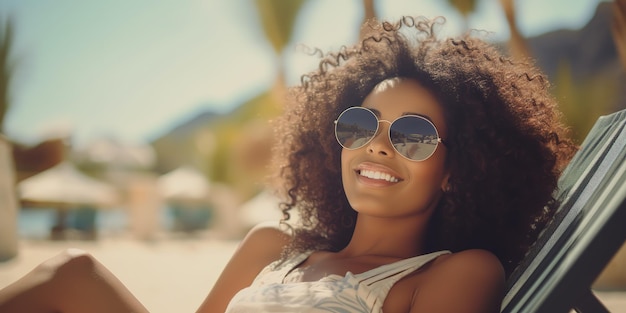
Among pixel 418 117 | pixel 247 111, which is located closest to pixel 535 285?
pixel 418 117

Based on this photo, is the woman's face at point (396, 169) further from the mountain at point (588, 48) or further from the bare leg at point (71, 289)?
the mountain at point (588, 48)

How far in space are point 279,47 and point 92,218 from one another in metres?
8.91

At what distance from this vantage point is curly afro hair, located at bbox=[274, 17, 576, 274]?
8.27 feet

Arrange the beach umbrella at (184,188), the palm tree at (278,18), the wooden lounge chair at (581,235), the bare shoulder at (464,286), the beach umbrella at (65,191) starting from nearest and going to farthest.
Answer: the wooden lounge chair at (581,235) < the bare shoulder at (464,286) < the beach umbrella at (65,191) < the palm tree at (278,18) < the beach umbrella at (184,188)

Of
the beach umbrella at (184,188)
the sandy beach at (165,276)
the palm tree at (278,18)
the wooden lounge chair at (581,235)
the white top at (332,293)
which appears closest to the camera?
the wooden lounge chair at (581,235)

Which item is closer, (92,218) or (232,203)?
(92,218)

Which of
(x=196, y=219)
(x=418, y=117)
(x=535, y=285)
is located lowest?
(x=196, y=219)

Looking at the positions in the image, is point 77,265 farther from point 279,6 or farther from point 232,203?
point 232,203

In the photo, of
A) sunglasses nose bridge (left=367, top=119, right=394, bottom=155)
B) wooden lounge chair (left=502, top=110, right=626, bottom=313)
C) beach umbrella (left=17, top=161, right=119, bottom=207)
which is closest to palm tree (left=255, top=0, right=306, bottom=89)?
beach umbrella (left=17, top=161, right=119, bottom=207)

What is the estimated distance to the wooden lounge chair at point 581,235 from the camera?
1529 millimetres

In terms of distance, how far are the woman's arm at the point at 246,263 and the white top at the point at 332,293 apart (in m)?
0.42

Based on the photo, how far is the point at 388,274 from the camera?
2254 mm

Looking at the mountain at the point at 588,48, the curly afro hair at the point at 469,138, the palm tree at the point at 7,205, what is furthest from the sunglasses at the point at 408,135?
the mountain at the point at 588,48

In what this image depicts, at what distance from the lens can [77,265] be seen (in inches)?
98.3
